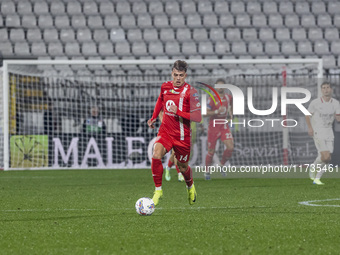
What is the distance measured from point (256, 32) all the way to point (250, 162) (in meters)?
6.35

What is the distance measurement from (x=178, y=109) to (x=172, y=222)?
67.5 inches

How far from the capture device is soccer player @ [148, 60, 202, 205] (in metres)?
6.91

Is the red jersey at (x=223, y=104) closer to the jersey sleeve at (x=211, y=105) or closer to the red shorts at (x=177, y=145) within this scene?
the jersey sleeve at (x=211, y=105)

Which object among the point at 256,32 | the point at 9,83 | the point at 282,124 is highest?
the point at 256,32

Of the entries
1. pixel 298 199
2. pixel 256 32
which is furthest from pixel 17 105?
pixel 298 199

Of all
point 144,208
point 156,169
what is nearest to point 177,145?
point 156,169

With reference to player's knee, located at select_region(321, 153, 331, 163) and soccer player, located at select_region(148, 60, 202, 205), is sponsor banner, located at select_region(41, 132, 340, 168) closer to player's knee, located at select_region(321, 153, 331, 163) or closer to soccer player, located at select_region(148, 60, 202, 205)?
player's knee, located at select_region(321, 153, 331, 163)

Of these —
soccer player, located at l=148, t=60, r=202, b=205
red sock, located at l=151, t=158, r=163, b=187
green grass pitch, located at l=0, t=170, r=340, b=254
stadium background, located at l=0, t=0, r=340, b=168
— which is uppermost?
stadium background, located at l=0, t=0, r=340, b=168

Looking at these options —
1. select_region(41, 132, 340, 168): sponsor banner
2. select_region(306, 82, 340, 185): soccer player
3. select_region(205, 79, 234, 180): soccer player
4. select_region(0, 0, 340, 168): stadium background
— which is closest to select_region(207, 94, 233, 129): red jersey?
select_region(205, 79, 234, 180): soccer player

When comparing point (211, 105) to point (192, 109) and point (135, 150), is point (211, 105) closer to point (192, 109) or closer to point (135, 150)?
point (135, 150)

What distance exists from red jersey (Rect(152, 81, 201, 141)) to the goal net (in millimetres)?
8394

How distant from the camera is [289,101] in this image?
15.8m

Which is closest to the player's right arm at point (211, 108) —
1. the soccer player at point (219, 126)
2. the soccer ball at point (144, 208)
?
the soccer player at point (219, 126)

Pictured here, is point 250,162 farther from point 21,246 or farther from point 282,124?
point 21,246
